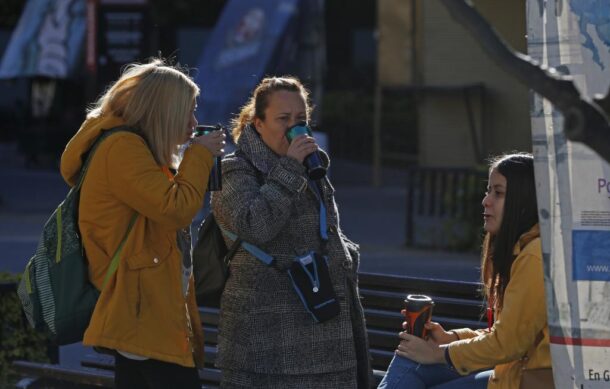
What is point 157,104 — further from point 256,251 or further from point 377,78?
point 377,78

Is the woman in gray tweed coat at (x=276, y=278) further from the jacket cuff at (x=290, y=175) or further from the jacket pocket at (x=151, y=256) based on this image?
the jacket pocket at (x=151, y=256)

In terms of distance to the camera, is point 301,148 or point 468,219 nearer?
point 301,148

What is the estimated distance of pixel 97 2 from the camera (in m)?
21.6

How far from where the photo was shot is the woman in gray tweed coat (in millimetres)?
4441

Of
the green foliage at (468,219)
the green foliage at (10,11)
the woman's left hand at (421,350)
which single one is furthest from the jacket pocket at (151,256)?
the green foliage at (10,11)

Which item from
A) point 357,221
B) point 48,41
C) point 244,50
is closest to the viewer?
point 357,221

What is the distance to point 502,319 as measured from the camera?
3.92 meters

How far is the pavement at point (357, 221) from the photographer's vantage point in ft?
39.2

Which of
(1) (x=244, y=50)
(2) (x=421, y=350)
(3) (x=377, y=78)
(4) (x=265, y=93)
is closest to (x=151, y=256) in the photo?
(4) (x=265, y=93)

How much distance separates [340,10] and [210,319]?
31.6m

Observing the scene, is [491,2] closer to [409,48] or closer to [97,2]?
[409,48]

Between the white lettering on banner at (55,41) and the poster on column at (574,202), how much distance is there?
2097 centimetres

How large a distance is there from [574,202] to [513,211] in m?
0.91

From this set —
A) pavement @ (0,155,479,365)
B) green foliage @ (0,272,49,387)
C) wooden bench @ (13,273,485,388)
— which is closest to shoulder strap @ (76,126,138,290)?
wooden bench @ (13,273,485,388)
